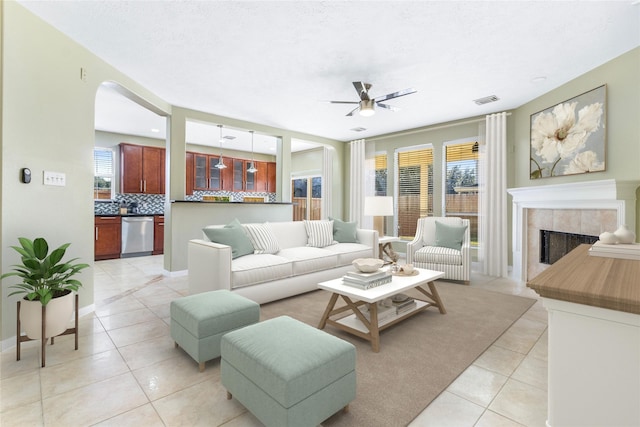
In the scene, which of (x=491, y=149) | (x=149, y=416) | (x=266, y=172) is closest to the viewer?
(x=149, y=416)

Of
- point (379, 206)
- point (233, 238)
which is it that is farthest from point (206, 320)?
point (379, 206)

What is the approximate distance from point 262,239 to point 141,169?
456 cm

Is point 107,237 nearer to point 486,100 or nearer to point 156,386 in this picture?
point 156,386

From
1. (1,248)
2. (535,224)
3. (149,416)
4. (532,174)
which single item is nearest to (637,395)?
(149,416)

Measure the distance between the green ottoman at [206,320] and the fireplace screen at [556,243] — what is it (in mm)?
4029

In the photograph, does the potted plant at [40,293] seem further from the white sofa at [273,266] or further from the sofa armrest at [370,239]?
the sofa armrest at [370,239]

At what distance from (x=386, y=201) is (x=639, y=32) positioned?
320 cm

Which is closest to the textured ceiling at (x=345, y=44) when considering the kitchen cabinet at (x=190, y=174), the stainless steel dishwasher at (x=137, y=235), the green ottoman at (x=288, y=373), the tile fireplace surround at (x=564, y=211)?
the tile fireplace surround at (x=564, y=211)

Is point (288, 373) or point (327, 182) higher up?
point (327, 182)

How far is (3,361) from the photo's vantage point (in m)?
2.09

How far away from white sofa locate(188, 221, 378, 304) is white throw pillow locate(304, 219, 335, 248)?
3.2 inches

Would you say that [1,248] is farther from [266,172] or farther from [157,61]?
[266,172]

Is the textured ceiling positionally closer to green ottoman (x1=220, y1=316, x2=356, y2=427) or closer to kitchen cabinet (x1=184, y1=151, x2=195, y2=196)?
green ottoman (x1=220, y1=316, x2=356, y2=427)

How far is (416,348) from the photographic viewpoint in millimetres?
2309
